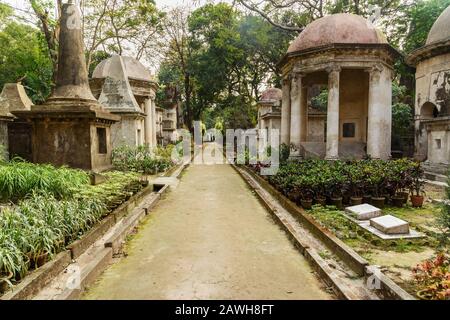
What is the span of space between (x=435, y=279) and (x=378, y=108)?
1200 cm

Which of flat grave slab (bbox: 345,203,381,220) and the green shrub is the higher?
the green shrub

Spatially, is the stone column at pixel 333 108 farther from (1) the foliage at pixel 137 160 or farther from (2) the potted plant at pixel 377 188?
(1) the foliage at pixel 137 160

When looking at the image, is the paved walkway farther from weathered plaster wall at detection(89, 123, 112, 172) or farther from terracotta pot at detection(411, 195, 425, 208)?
terracotta pot at detection(411, 195, 425, 208)

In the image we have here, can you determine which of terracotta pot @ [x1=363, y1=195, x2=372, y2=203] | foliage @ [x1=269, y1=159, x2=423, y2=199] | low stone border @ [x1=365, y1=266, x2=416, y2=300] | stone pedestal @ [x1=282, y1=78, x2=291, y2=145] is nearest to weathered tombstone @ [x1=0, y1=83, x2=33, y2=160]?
foliage @ [x1=269, y1=159, x2=423, y2=199]

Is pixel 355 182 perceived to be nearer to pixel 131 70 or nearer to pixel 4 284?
pixel 4 284

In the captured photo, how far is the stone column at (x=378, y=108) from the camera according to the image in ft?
46.8

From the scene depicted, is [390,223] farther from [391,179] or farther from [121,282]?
[121,282]

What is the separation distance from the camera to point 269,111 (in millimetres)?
28625

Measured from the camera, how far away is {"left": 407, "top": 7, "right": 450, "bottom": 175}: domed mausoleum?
13.8 metres

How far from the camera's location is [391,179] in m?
8.67

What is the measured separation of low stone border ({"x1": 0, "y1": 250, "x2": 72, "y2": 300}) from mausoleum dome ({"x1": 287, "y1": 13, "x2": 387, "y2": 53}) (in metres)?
13.2

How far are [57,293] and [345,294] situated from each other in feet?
10.8

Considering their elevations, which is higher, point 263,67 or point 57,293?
point 263,67
